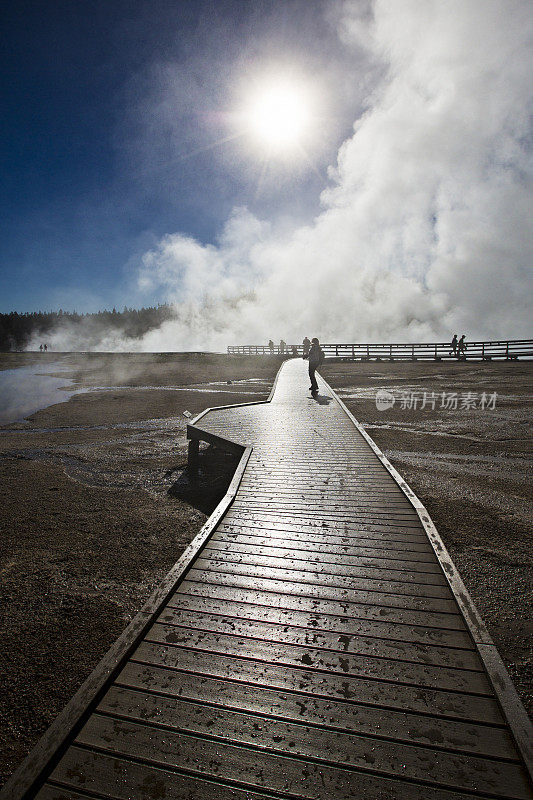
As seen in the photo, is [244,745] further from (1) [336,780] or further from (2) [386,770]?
(2) [386,770]

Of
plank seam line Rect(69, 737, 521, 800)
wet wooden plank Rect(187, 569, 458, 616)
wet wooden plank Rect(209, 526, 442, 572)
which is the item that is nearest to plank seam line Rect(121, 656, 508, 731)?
plank seam line Rect(69, 737, 521, 800)

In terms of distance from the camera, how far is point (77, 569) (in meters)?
4.80

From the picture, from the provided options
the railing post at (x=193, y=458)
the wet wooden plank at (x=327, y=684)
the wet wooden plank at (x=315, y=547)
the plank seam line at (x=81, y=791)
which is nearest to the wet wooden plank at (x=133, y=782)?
the plank seam line at (x=81, y=791)

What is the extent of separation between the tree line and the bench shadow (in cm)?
10609

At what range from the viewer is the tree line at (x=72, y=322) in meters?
101

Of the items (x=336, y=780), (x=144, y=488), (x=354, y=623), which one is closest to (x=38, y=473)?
(x=144, y=488)

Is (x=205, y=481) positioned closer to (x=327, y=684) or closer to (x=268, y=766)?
(x=327, y=684)

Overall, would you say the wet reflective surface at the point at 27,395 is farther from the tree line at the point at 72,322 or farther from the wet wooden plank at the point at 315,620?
the tree line at the point at 72,322

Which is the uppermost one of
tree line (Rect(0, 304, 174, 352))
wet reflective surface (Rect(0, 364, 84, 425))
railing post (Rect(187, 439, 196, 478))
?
tree line (Rect(0, 304, 174, 352))

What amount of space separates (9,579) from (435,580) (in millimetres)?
4850

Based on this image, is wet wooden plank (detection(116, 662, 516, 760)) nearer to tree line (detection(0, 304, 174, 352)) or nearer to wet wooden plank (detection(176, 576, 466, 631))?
wet wooden plank (detection(176, 576, 466, 631))

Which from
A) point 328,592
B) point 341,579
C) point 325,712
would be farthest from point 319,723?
point 341,579

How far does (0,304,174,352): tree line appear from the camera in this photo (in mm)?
101062

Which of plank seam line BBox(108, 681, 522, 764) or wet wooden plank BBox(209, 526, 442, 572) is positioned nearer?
plank seam line BBox(108, 681, 522, 764)
